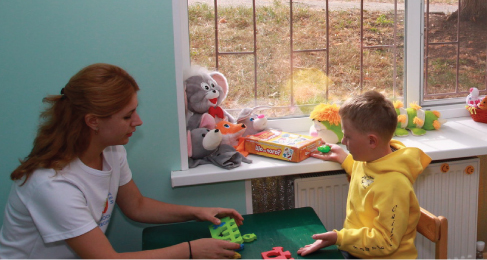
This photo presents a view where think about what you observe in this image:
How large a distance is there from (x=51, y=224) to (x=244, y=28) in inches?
41.8

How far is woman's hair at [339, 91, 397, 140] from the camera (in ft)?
4.10

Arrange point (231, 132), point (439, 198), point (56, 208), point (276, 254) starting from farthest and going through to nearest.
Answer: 1. point (439, 198)
2. point (231, 132)
3. point (276, 254)
4. point (56, 208)

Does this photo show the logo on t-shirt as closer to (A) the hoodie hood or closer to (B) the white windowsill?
(B) the white windowsill

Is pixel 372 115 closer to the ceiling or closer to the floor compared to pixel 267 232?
closer to the ceiling

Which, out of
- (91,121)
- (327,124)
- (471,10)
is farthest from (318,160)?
(471,10)

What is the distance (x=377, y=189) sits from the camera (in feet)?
4.05

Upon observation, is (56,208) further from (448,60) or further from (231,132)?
(448,60)

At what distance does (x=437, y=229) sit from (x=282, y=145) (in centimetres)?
59

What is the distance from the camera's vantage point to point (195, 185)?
5.24 feet

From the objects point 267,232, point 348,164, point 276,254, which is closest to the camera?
point 276,254

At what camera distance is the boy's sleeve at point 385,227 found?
1.19 m

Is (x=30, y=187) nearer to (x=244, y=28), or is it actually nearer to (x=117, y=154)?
(x=117, y=154)

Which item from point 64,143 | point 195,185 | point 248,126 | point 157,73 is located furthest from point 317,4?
point 64,143

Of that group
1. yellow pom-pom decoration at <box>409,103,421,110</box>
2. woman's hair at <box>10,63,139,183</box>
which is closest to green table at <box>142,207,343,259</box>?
woman's hair at <box>10,63,139,183</box>
